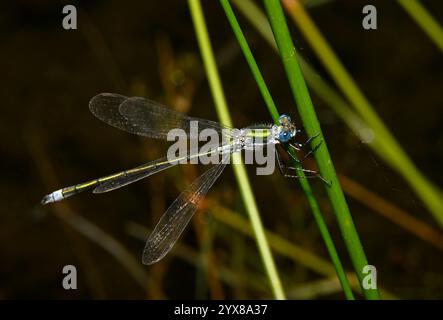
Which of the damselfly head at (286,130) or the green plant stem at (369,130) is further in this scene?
the green plant stem at (369,130)

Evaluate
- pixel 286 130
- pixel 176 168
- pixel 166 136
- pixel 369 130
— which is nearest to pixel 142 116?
pixel 166 136

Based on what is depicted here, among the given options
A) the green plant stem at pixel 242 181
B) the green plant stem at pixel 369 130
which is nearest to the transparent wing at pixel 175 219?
the green plant stem at pixel 242 181

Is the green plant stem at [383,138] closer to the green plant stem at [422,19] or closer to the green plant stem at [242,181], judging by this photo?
the green plant stem at [422,19]

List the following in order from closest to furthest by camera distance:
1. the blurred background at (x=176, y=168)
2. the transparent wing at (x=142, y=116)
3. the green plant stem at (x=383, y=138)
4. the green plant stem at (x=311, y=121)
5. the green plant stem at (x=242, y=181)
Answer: the green plant stem at (x=311, y=121) → the green plant stem at (x=242, y=181) → the green plant stem at (x=383, y=138) → the transparent wing at (x=142, y=116) → the blurred background at (x=176, y=168)

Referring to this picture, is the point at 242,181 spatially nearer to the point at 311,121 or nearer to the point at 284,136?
the point at 284,136

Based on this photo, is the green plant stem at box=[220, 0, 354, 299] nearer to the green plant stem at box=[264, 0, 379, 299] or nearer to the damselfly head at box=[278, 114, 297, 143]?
the green plant stem at box=[264, 0, 379, 299]
